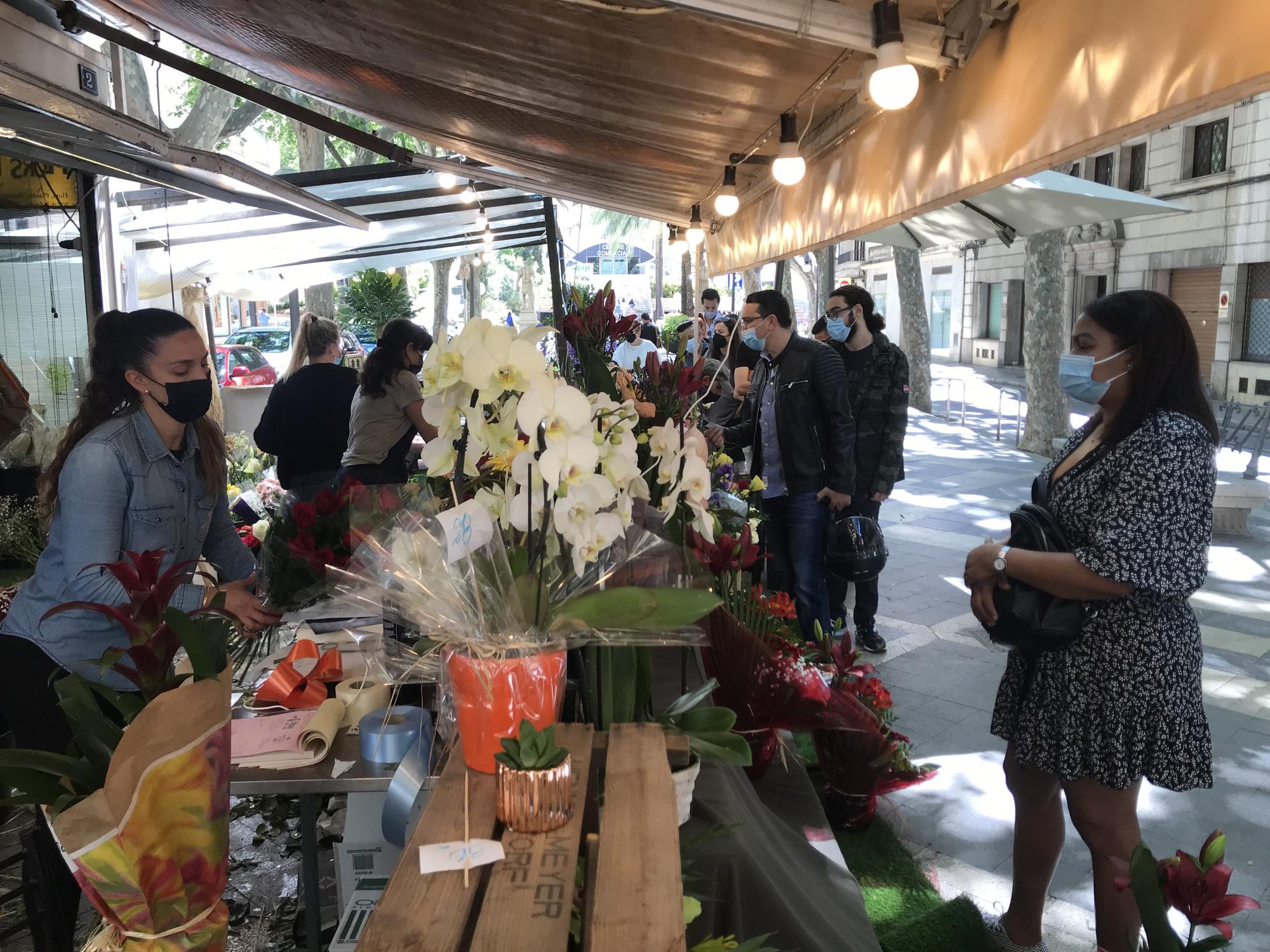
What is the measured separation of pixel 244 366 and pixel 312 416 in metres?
14.0

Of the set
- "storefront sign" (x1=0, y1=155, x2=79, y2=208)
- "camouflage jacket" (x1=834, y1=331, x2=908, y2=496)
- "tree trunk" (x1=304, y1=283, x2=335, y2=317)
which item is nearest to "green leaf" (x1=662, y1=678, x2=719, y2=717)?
"camouflage jacket" (x1=834, y1=331, x2=908, y2=496)

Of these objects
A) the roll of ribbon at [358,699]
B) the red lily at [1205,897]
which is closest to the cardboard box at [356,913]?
the roll of ribbon at [358,699]

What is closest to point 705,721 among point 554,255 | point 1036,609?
point 1036,609

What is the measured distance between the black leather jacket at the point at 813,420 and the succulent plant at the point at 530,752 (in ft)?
12.4

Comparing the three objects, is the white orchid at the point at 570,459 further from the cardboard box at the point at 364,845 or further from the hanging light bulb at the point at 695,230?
the hanging light bulb at the point at 695,230

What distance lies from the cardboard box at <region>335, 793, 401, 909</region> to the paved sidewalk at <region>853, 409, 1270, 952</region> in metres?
2.01

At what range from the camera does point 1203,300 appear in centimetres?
2123

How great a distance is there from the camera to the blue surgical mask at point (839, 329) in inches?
213

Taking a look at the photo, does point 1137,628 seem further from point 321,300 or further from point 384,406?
point 321,300

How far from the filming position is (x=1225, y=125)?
20.2m

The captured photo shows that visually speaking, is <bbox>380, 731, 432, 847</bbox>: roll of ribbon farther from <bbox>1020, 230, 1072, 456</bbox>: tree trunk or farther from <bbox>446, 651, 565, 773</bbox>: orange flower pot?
<bbox>1020, 230, 1072, 456</bbox>: tree trunk

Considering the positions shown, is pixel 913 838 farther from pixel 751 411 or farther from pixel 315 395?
pixel 315 395

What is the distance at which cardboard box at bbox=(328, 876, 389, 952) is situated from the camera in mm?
1921

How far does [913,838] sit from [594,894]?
2.89 meters
